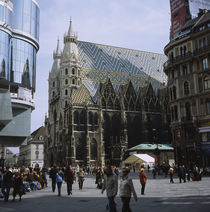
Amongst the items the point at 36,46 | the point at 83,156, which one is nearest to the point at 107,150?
the point at 83,156

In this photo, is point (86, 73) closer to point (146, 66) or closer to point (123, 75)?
point (123, 75)

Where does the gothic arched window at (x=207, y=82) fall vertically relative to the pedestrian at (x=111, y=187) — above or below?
above

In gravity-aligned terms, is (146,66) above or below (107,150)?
above

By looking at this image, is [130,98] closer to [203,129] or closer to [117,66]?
[117,66]

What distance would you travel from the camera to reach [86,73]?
79.9 m

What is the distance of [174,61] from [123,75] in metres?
43.2

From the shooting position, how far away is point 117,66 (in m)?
86.4

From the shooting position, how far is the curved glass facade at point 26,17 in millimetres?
46438

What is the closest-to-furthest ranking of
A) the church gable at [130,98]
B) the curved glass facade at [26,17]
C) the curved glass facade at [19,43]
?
the curved glass facade at [19,43]
the curved glass facade at [26,17]
the church gable at [130,98]

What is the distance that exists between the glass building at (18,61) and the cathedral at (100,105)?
20727 mm

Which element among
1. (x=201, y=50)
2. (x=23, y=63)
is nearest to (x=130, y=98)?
(x=23, y=63)

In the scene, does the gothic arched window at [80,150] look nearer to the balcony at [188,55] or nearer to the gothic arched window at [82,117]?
the gothic arched window at [82,117]

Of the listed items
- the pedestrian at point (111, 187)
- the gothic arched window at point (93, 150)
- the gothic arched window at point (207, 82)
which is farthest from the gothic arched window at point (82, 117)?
the pedestrian at point (111, 187)

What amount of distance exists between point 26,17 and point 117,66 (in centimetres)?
4241
